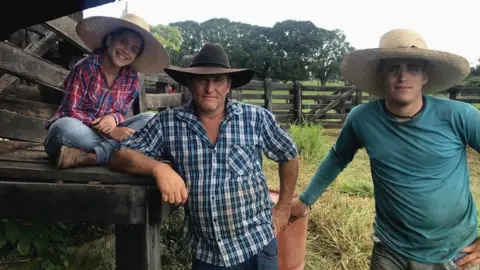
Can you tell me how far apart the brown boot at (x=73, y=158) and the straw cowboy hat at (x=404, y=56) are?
1.57m

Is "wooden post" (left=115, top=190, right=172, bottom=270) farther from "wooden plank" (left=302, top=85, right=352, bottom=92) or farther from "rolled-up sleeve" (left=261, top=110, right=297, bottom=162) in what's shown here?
"wooden plank" (left=302, top=85, right=352, bottom=92)

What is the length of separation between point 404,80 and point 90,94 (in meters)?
1.73

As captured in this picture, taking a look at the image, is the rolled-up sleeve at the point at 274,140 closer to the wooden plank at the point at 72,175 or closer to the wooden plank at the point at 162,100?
the wooden plank at the point at 72,175

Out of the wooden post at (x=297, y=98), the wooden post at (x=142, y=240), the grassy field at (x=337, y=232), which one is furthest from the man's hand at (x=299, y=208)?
the wooden post at (x=297, y=98)

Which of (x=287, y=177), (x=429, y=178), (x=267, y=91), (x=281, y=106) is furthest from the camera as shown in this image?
(x=281, y=106)

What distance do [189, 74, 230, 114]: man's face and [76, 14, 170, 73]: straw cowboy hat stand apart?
2.32 ft

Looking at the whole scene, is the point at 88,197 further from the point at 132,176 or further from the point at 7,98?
the point at 7,98

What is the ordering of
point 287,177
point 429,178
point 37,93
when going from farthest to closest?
1. point 37,93
2. point 287,177
3. point 429,178

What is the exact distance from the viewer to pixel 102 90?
241 cm

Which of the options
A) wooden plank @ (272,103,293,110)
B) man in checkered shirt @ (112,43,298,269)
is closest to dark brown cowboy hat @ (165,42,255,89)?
man in checkered shirt @ (112,43,298,269)

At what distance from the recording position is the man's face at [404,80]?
6.42ft

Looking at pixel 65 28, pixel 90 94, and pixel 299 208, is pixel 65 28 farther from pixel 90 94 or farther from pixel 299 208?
pixel 299 208

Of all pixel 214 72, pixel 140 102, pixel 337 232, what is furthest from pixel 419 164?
pixel 140 102

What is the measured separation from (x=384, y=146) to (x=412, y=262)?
582mm
